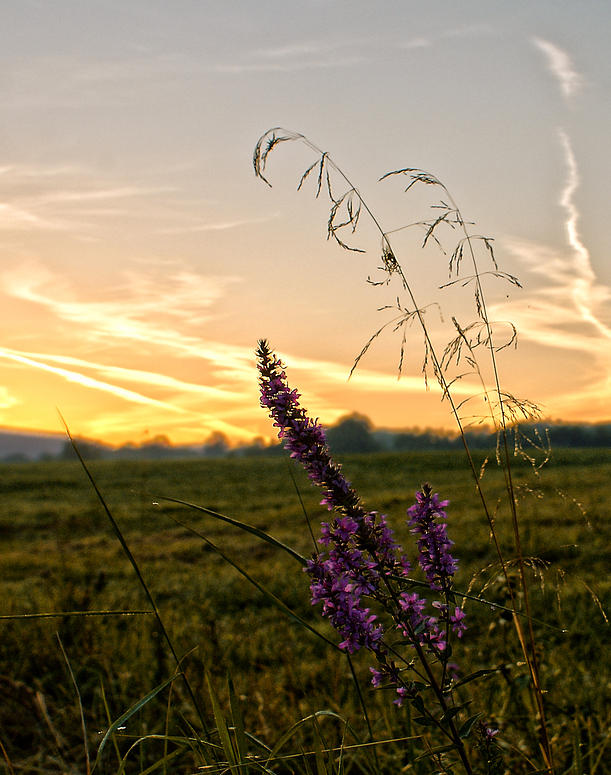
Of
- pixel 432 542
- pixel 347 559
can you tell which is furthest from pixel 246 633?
pixel 347 559

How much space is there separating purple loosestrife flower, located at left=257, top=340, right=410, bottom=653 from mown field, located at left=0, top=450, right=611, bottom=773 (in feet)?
0.39

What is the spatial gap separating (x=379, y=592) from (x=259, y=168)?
4.90 feet

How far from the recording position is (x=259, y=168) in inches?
87.6

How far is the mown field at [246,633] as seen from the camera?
316 cm

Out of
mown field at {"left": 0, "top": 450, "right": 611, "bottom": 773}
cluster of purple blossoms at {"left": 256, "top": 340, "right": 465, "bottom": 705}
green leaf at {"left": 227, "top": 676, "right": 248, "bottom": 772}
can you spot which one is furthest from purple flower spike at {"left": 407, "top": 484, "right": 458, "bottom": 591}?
green leaf at {"left": 227, "top": 676, "right": 248, "bottom": 772}

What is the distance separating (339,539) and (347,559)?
62 mm

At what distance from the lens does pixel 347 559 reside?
1.75 meters

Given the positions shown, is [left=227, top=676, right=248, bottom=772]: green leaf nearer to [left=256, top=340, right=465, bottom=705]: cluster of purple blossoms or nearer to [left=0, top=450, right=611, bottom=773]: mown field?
[left=0, top=450, right=611, bottom=773]: mown field

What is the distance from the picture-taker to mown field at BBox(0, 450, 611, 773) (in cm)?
316

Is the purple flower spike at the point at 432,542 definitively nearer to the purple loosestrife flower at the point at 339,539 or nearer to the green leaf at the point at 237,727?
the purple loosestrife flower at the point at 339,539

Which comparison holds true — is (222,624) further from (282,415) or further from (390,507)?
(390,507)

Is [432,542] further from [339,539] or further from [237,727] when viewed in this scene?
[237,727]

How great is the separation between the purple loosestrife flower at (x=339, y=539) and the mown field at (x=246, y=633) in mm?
118

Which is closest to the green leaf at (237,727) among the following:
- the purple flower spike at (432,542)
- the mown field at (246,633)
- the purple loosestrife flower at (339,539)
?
the mown field at (246,633)
